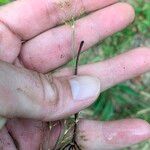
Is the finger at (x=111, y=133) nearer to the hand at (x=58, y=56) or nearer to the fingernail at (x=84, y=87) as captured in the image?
the hand at (x=58, y=56)

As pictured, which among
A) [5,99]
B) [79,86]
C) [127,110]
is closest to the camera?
[5,99]

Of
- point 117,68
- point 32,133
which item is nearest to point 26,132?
point 32,133

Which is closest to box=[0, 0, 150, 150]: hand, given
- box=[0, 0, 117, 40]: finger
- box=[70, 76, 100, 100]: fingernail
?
box=[0, 0, 117, 40]: finger

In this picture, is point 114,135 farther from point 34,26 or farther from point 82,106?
point 34,26

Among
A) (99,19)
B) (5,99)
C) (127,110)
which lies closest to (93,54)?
(127,110)

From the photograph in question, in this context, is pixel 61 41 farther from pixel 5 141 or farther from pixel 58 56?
pixel 5 141

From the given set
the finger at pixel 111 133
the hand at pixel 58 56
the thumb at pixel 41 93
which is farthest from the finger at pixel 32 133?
the thumb at pixel 41 93
